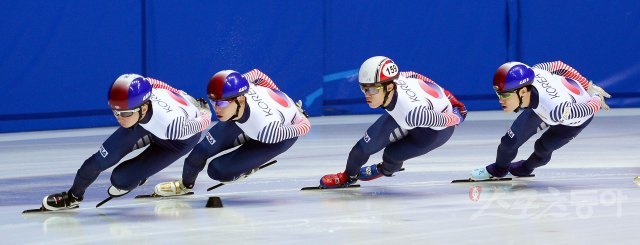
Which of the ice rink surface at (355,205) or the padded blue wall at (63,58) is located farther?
the padded blue wall at (63,58)

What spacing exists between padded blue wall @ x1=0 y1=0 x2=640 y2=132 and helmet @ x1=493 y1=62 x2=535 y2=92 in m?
6.33

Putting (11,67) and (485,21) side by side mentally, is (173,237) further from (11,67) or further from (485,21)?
(485,21)

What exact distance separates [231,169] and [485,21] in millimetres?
8127

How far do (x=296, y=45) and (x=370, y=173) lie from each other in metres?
6.19

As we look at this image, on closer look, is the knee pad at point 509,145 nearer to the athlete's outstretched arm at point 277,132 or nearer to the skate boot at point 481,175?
the skate boot at point 481,175

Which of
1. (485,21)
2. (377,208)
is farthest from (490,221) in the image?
(485,21)

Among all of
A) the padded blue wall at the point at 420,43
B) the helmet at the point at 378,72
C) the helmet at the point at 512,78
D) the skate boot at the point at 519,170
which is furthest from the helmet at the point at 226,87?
the padded blue wall at the point at 420,43

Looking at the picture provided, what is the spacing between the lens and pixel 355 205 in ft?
28.6

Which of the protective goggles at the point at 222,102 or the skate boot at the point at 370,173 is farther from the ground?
the protective goggles at the point at 222,102

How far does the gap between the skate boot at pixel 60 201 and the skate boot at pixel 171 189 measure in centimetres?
75

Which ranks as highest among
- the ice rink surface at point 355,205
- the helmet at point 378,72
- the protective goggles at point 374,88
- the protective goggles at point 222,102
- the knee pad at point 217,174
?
the helmet at point 378,72

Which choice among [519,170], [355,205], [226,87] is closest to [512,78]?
[519,170]

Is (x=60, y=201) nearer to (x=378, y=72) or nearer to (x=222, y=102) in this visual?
(x=222, y=102)

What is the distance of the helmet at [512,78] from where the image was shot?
9.17 m
